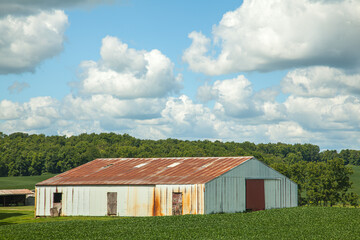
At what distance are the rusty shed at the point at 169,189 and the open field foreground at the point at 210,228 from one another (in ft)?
14.1

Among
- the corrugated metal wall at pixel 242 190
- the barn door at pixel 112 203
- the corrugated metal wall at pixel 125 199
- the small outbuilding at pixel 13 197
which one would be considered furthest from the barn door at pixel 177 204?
the small outbuilding at pixel 13 197

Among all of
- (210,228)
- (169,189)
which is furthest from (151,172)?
(210,228)

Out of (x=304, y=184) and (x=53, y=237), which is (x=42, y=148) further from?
(x=53, y=237)

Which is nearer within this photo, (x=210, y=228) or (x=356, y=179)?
(x=210, y=228)

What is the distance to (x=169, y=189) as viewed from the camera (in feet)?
161

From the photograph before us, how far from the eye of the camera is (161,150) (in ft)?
575

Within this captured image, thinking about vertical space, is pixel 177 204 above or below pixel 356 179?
above

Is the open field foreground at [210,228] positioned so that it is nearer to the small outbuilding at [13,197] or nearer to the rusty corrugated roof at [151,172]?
the rusty corrugated roof at [151,172]

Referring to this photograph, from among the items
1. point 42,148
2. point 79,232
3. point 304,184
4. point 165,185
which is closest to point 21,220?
point 165,185

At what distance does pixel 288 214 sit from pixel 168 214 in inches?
456

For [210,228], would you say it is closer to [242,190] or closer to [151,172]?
[242,190]

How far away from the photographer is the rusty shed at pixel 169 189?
48344mm

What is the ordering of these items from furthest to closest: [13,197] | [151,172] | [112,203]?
[13,197] < [151,172] < [112,203]

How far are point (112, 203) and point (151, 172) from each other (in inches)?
226
